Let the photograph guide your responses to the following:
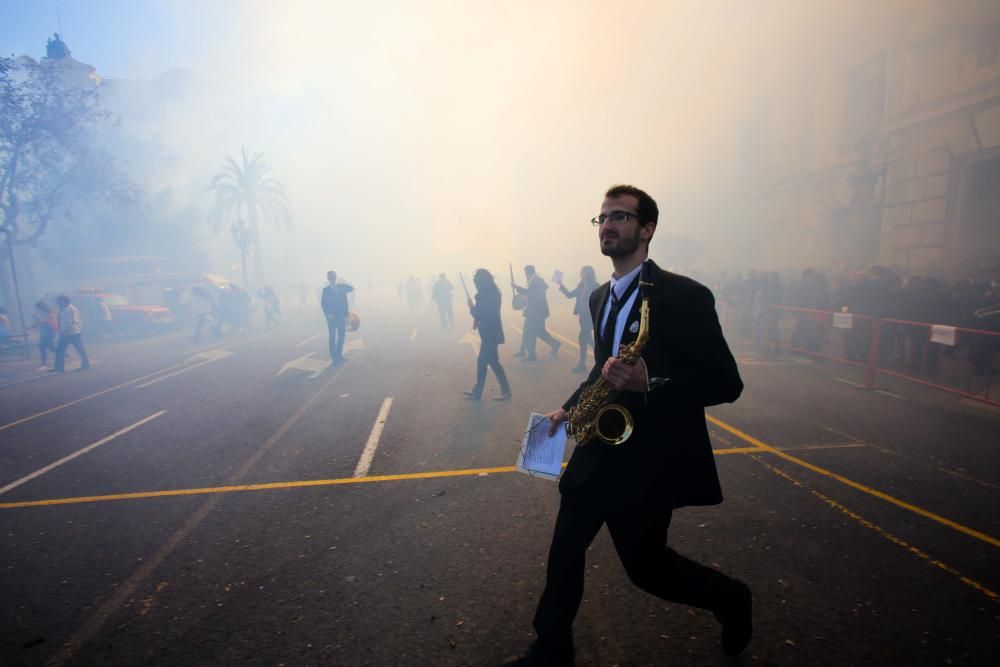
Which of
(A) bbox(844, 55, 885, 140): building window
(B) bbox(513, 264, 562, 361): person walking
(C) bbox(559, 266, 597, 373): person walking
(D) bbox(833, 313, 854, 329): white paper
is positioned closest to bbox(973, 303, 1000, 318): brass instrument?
(D) bbox(833, 313, 854, 329): white paper

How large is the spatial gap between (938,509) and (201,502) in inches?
255

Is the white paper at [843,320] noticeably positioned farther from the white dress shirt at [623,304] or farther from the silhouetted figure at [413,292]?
the silhouetted figure at [413,292]

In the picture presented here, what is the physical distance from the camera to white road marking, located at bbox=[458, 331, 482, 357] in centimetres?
1417

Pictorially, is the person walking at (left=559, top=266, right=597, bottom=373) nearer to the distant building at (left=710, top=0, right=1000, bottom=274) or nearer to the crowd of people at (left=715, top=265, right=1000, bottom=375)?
the crowd of people at (left=715, top=265, right=1000, bottom=375)

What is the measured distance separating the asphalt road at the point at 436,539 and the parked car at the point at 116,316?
15358 millimetres

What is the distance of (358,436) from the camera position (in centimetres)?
630

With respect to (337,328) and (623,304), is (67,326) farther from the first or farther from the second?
(623,304)

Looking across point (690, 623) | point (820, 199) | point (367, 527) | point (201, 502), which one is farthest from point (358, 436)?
point (820, 199)

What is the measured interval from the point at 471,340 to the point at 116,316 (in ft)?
53.9

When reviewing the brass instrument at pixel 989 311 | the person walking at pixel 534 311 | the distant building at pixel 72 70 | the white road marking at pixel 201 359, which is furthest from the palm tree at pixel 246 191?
the brass instrument at pixel 989 311

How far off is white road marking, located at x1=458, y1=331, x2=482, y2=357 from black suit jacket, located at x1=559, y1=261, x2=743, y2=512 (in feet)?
37.0

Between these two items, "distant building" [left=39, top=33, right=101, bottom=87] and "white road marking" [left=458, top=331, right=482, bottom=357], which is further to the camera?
"distant building" [left=39, top=33, right=101, bottom=87]

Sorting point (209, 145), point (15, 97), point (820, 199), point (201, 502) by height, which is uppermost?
point (209, 145)

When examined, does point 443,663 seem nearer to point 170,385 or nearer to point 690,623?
point 690,623
